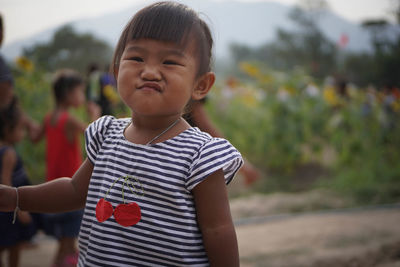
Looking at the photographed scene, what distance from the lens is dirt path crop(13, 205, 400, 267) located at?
9.32 feet

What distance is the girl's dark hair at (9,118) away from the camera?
8.49 feet

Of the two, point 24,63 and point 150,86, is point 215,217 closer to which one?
point 150,86

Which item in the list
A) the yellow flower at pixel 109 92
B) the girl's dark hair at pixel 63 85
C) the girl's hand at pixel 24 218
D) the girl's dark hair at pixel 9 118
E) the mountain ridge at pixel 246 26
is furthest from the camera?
the yellow flower at pixel 109 92

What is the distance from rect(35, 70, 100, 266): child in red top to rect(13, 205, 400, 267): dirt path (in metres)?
0.49

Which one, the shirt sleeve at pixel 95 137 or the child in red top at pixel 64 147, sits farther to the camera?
the child in red top at pixel 64 147

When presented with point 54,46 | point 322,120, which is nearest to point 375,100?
point 322,120

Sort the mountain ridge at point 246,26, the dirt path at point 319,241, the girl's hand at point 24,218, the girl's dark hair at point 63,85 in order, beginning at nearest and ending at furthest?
the girl's hand at point 24,218 → the dirt path at point 319,241 → the girl's dark hair at point 63,85 → the mountain ridge at point 246,26

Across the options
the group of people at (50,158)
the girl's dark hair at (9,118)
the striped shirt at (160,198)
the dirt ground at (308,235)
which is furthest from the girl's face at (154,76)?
the dirt ground at (308,235)

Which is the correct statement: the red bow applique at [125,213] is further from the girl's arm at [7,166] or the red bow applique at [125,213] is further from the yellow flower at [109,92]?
the yellow flower at [109,92]

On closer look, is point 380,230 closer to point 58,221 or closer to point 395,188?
point 395,188

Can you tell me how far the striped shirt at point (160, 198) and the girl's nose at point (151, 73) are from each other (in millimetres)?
173

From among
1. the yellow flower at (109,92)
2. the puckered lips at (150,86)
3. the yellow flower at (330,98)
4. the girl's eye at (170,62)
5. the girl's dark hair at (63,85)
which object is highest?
the yellow flower at (109,92)

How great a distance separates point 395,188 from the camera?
5.04 meters

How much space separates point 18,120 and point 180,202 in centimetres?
193
